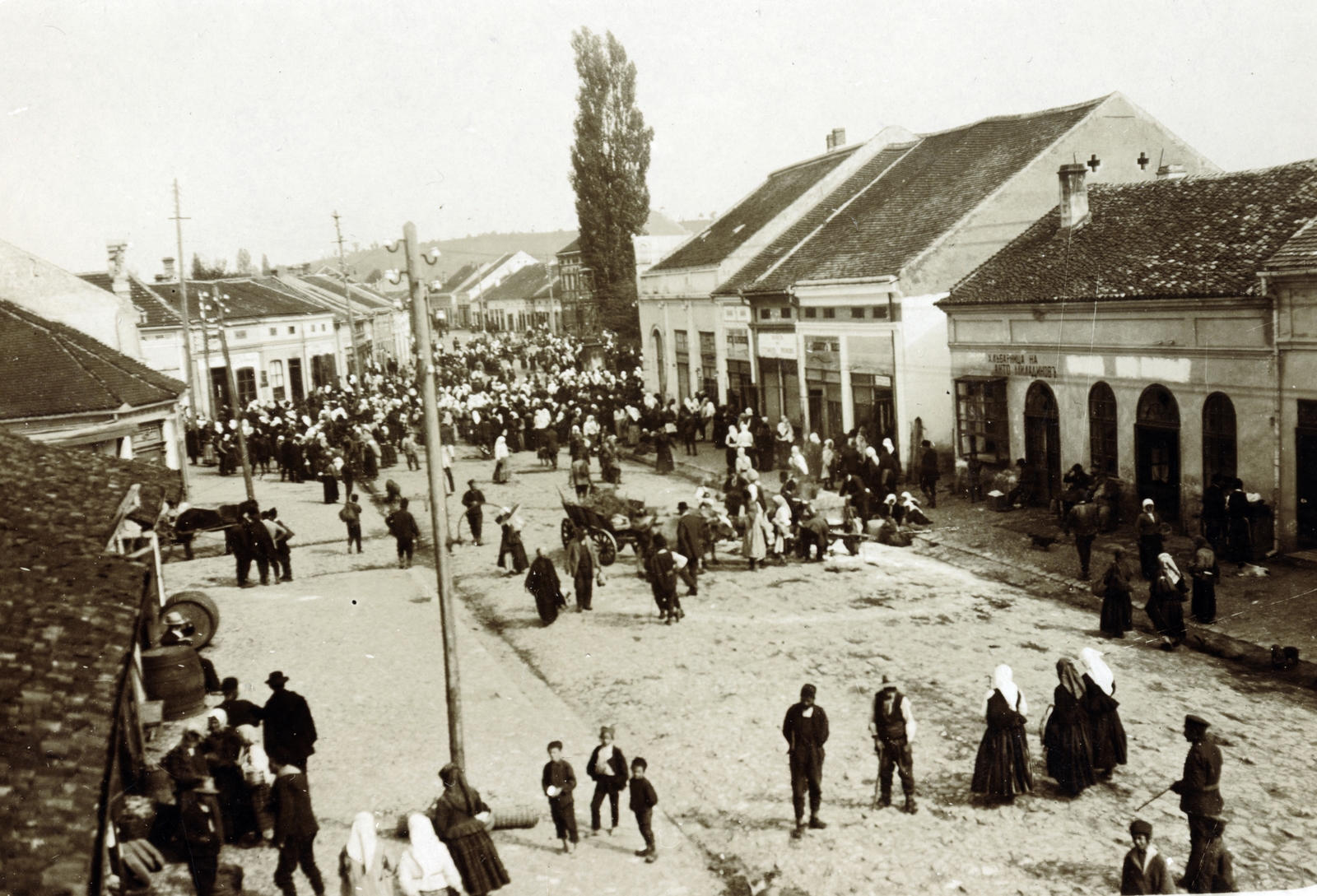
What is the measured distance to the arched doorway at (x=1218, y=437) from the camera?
17.5 m

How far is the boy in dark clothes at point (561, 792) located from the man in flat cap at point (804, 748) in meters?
1.93

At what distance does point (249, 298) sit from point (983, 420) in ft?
142

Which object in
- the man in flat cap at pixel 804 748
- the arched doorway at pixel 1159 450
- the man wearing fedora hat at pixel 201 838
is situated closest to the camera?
the man wearing fedora hat at pixel 201 838

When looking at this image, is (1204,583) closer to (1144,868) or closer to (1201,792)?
(1201,792)

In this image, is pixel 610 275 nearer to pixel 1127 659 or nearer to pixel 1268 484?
pixel 1268 484

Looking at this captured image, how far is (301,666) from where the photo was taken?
49.7ft

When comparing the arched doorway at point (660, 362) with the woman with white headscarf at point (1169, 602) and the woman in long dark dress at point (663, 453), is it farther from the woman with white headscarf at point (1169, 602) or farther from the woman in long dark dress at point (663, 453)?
the woman with white headscarf at point (1169, 602)

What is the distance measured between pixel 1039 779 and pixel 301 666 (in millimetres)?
9926

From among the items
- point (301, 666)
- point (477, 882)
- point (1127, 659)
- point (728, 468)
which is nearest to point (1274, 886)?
point (1127, 659)

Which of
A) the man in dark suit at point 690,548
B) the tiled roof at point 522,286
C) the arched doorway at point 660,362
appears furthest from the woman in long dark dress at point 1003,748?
the tiled roof at point 522,286

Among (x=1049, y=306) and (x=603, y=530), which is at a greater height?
(x=1049, y=306)

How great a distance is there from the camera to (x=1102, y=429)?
20.5 m

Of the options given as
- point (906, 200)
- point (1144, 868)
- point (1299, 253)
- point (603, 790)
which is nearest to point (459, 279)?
point (906, 200)

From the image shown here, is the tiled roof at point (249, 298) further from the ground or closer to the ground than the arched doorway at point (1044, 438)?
further from the ground
